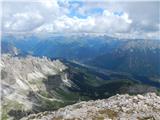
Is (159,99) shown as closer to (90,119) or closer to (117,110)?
(117,110)

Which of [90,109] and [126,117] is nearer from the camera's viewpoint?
[126,117]

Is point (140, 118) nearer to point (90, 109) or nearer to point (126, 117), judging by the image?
point (126, 117)

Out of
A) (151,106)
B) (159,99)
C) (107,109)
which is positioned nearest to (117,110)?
(107,109)

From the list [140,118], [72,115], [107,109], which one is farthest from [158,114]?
[72,115]

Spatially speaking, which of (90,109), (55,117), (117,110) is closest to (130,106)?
(117,110)

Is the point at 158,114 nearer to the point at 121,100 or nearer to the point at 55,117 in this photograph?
the point at 121,100

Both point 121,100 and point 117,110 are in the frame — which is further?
point 121,100

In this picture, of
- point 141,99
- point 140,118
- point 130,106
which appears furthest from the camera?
point 141,99

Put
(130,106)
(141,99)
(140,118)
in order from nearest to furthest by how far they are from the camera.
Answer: (140,118)
(130,106)
(141,99)
